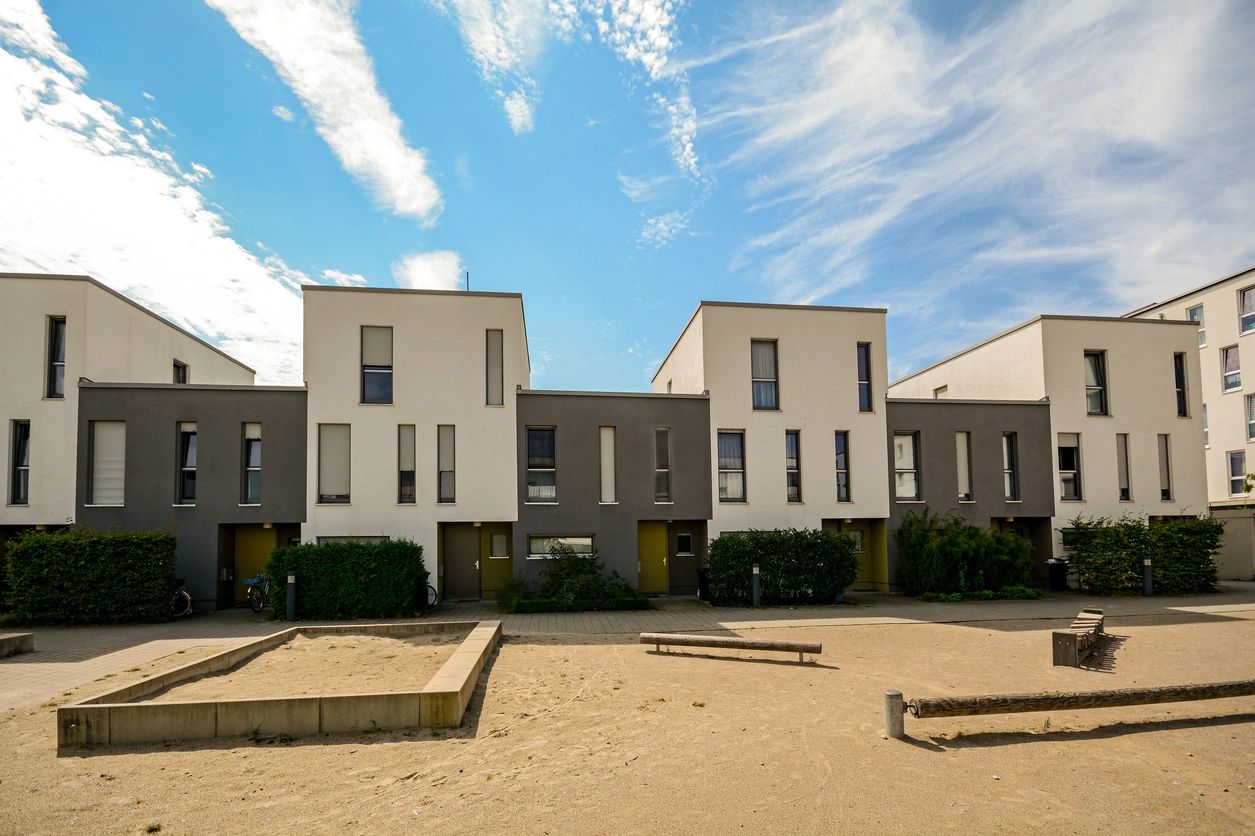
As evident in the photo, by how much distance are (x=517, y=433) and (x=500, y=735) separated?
11.6 meters

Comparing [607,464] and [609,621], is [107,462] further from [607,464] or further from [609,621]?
[609,621]

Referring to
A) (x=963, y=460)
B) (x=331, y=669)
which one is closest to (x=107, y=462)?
(x=331, y=669)

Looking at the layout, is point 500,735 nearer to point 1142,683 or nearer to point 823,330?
point 1142,683

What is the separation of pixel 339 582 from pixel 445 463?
3.82m

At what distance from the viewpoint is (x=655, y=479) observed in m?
18.7

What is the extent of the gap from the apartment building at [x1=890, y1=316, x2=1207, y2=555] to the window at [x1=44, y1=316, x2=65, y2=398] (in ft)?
84.1

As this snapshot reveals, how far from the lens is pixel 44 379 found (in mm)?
16953

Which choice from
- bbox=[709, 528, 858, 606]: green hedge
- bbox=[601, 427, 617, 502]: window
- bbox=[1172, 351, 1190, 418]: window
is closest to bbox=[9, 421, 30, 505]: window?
bbox=[601, 427, 617, 502]: window

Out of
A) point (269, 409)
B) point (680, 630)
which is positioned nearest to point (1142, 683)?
point (680, 630)

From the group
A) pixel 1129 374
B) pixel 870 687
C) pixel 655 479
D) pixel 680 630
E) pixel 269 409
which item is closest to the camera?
pixel 870 687

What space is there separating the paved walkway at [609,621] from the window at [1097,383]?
5.74 meters

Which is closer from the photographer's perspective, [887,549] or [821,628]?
[821,628]

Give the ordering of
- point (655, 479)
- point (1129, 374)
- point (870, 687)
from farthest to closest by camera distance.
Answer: point (1129, 374) → point (655, 479) → point (870, 687)

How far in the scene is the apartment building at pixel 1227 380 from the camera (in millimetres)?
27047
